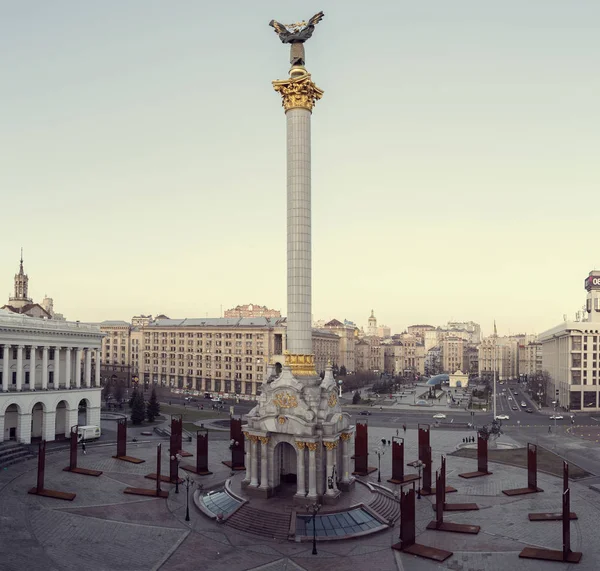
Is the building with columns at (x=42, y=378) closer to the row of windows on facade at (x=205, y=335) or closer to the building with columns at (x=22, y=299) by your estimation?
the building with columns at (x=22, y=299)

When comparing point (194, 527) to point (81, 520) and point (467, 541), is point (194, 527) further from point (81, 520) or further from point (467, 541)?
point (467, 541)

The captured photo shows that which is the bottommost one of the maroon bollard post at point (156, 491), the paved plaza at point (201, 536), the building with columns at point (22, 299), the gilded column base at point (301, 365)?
the paved plaza at point (201, 536)

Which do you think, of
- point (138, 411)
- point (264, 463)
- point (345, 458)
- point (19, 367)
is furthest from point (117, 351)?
point (345, 458)

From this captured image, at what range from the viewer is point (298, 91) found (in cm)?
5428

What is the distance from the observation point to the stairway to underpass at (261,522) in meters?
42.8

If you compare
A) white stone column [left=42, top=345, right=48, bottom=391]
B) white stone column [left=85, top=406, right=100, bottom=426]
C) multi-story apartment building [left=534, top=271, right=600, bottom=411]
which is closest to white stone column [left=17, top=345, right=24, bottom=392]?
white stone column [left=42, top=345, right=48, bottom=391]

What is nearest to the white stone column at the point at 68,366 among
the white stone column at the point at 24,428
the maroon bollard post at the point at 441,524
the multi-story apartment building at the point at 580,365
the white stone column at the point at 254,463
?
the white stone column at the point at 24,428

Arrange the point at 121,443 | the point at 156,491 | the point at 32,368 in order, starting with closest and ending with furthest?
the point at 156,491 < the point at 121,443 < the point at 32,368

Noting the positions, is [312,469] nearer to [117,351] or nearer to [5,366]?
[5,366]

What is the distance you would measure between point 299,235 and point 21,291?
93637 millimetres

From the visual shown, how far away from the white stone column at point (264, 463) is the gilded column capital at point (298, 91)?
29.4 m

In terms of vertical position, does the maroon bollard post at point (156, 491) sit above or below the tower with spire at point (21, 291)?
below

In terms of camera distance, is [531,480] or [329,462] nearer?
[329,462]

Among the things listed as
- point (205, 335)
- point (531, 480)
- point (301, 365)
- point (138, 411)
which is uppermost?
point (205, 335)
